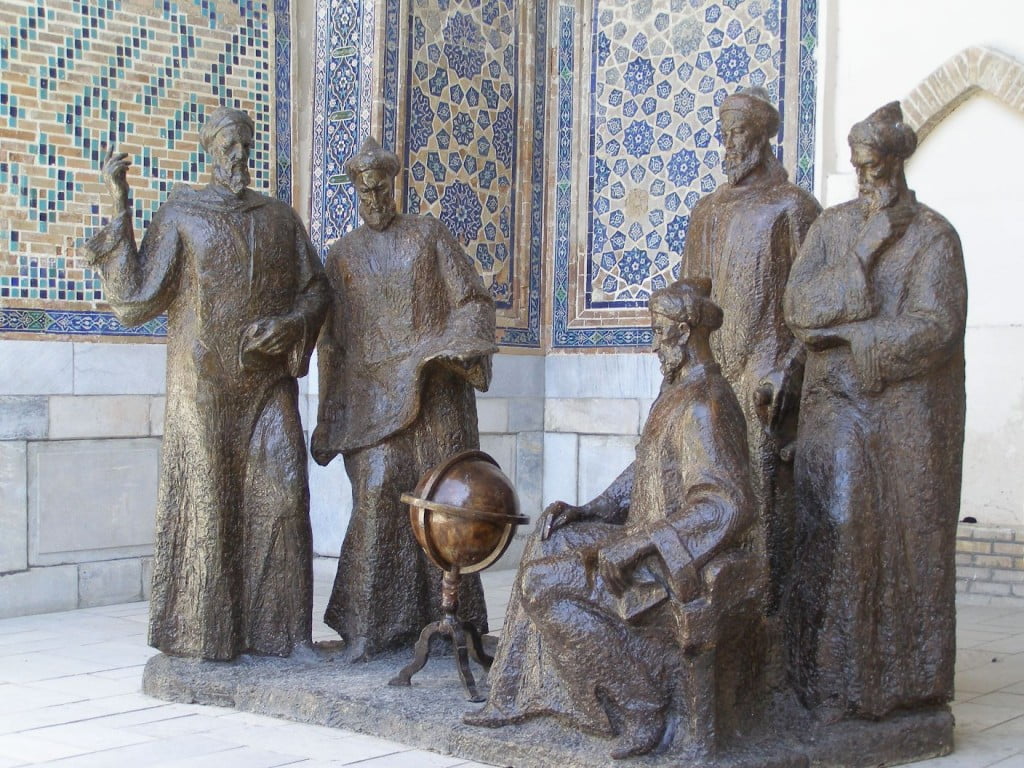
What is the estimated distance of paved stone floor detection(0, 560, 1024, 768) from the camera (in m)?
5.18

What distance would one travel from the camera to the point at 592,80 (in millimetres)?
10383

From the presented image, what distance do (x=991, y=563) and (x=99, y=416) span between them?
17.1ft

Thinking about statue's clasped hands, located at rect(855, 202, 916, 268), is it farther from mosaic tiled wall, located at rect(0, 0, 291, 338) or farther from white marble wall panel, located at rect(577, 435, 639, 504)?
mosaic tiled wall, located at rect(0, 0, 291, 338)

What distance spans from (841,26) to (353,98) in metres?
3.02

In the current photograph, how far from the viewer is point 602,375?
1022cm

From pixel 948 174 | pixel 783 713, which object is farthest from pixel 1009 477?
pixel 783 713

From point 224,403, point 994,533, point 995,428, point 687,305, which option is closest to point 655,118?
point 995,428

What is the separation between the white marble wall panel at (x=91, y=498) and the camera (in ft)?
27.6

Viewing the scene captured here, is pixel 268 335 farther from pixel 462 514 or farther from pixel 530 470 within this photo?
pixel 530 470

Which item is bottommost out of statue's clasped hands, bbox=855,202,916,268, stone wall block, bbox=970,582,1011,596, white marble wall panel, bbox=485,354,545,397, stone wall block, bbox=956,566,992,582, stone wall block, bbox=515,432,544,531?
stone wall block, bbox=970,582,1011,596

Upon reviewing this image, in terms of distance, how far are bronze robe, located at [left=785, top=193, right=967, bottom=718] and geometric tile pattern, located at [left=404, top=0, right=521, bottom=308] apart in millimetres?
4605

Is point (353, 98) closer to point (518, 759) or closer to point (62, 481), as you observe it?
point (62, 481)

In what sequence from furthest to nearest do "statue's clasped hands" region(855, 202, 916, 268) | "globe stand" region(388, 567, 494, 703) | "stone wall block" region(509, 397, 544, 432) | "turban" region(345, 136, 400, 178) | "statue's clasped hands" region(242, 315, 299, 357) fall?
"stone wall block" region(509, 397, 544, 432), "turban" region(345, 136, 400, 178), "statue's clasped hands" region(242, 315, 299, 357), "globe stand" region(388, 567, 494, 703), "statue's clasped hands" region(855, 202, 916, 268)

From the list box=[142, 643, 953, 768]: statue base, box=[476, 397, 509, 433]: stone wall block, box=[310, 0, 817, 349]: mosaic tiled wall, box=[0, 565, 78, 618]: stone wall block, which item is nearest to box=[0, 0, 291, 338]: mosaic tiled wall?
box=[310, 0, 817, 349]: mosaic tiled wall
